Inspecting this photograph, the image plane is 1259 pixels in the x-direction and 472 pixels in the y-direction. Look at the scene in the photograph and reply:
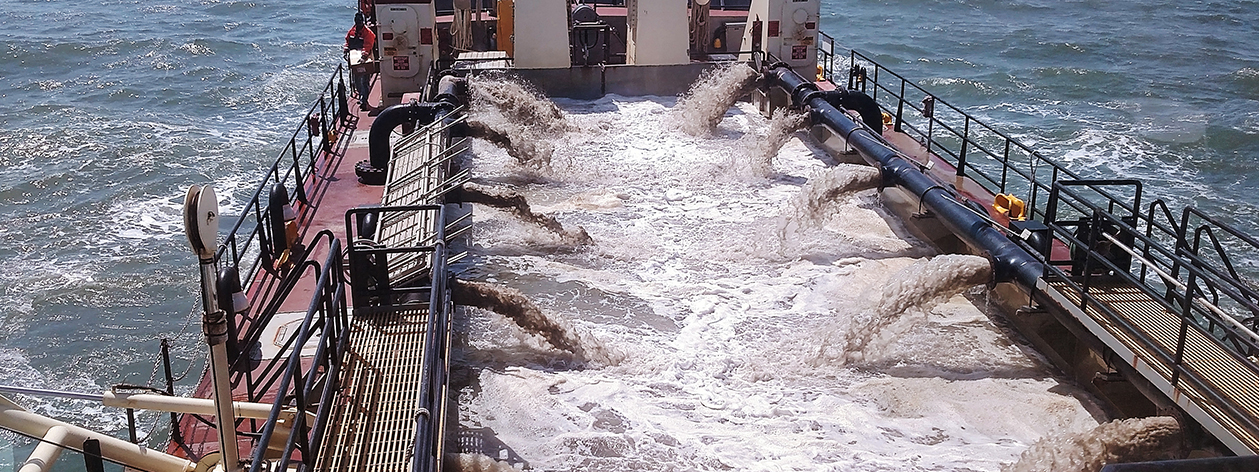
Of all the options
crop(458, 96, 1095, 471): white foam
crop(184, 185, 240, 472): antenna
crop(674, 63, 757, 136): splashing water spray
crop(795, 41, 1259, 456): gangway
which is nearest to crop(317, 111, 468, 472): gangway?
crop(458, 96, 1095, 471): white foam

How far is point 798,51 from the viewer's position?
1883 cm

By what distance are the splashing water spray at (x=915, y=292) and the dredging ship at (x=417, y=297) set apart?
0.30 m

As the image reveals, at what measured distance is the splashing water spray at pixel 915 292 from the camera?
9.09 m

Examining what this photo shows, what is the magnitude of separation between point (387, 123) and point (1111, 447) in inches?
407

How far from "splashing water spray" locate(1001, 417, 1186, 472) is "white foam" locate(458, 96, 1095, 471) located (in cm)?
44

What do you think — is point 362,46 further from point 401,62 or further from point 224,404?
point 224,404

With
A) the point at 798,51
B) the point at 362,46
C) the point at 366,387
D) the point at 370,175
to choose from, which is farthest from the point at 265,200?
the point at 366,387

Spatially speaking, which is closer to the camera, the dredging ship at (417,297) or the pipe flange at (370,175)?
the dredging ship at (417,297)

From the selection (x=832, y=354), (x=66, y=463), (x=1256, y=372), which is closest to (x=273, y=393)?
(x=832, y=354)

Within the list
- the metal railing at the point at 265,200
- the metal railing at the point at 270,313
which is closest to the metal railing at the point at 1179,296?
the metal railing at the point at 270,313

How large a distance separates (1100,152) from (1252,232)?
6.25 meters

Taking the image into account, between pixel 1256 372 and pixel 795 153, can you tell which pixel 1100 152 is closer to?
pixel 795 153

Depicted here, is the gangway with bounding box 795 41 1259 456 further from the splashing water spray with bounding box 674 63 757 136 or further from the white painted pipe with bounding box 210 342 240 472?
the white painted pipe with bounding box 210 342 240 472

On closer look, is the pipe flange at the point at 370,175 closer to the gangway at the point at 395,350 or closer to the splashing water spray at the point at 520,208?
the splashing water spray at the point at 520,208
